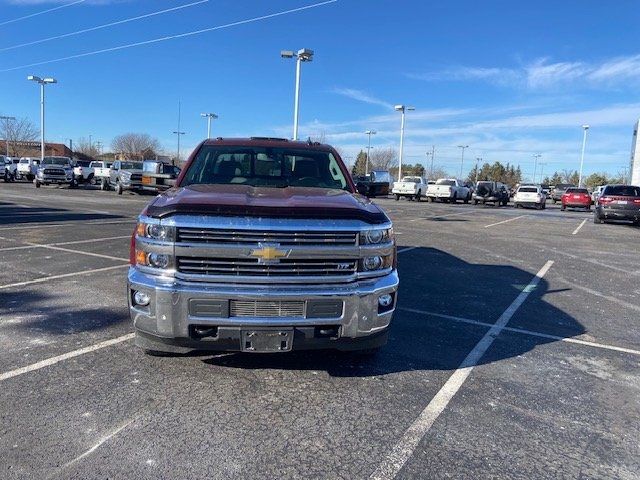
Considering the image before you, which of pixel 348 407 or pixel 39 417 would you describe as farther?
pixel 348 407

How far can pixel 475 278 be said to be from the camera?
8.52 m

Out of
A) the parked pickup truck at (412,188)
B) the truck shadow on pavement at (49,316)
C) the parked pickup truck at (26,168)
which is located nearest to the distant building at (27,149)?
the parked pickup truck at (26,168)

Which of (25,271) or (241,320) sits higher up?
(241,320)

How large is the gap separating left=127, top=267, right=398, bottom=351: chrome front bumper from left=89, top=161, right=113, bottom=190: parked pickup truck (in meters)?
35.5

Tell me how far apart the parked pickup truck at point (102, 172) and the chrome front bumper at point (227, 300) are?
35508 mm

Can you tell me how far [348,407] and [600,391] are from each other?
6.94ft

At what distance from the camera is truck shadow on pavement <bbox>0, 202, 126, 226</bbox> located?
14.1 m

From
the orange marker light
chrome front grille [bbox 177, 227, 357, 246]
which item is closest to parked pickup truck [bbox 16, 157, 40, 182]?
the orange marker light

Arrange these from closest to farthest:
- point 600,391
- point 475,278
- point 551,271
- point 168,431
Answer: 1. point 168,431
2. point 600,391
3. point 475,278
4. point 551,271

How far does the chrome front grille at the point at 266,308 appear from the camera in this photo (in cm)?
353

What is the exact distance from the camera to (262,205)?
12.1ft

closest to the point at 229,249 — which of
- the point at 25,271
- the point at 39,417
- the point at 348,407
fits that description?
the point at 348,407

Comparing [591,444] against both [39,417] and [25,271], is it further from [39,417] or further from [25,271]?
[25,271]

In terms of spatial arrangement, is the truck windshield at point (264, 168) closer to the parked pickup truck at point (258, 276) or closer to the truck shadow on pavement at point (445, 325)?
the parked pickup truck at point (258, 276)
